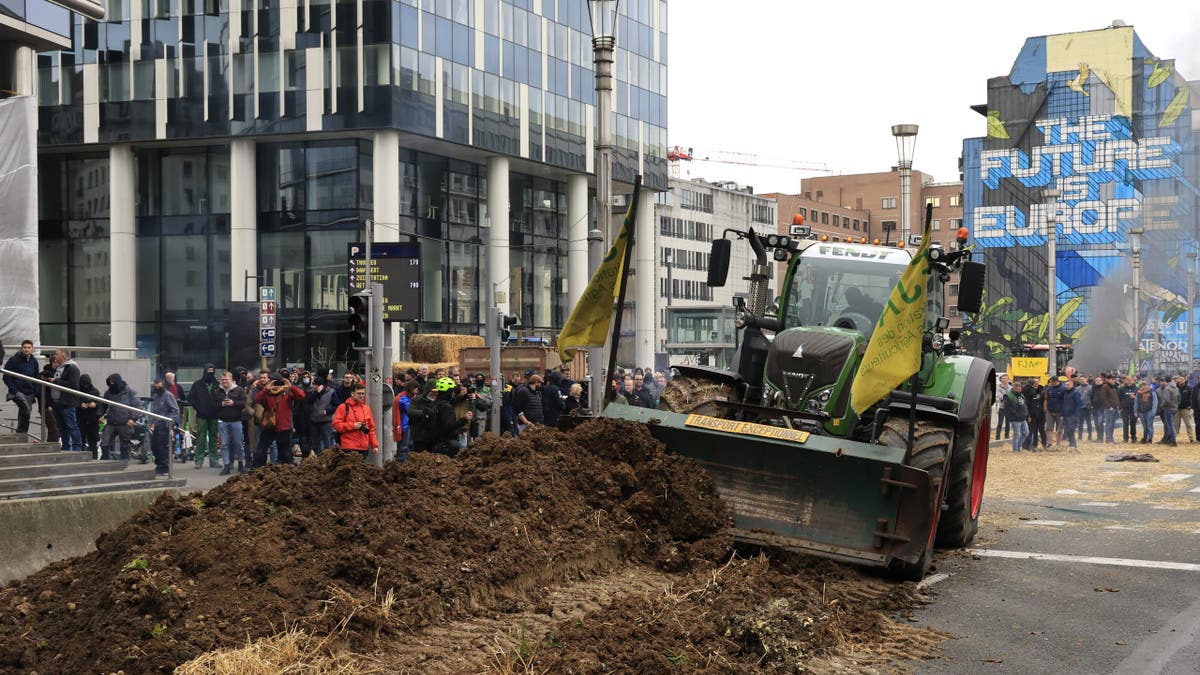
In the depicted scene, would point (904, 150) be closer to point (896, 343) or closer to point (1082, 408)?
point (1082, 408)

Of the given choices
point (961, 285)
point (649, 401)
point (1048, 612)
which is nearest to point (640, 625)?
point (1048, 612)

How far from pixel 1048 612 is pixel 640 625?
362cm

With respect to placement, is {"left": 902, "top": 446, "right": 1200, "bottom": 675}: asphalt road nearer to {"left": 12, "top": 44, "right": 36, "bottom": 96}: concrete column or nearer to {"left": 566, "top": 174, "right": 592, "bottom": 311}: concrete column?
{"left": 12, "top": 44, "right": 36, "bottom": 96}: concrete column

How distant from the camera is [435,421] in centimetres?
1538

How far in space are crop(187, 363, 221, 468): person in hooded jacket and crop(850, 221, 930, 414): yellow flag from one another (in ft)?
46.5

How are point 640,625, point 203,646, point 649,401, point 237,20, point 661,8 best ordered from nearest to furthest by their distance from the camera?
1. point 203,646
2. point 640,625
3. point 649,401
4. point 237,20
5. point 661,8

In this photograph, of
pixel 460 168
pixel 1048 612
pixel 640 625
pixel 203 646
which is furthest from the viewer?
pixel 460 168

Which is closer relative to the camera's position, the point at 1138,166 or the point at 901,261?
the point at 901,261

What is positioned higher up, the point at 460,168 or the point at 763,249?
the point at 460,168

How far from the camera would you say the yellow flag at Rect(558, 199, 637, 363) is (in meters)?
11.5

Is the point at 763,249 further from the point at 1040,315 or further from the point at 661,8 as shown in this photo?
the point at 1040,315

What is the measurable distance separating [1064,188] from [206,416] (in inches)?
3281

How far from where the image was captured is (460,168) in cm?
5041

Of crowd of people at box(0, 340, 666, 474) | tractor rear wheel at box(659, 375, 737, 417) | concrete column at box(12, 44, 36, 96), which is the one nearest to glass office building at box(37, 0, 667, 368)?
concrete column at box(12, 44, 36, 96)
